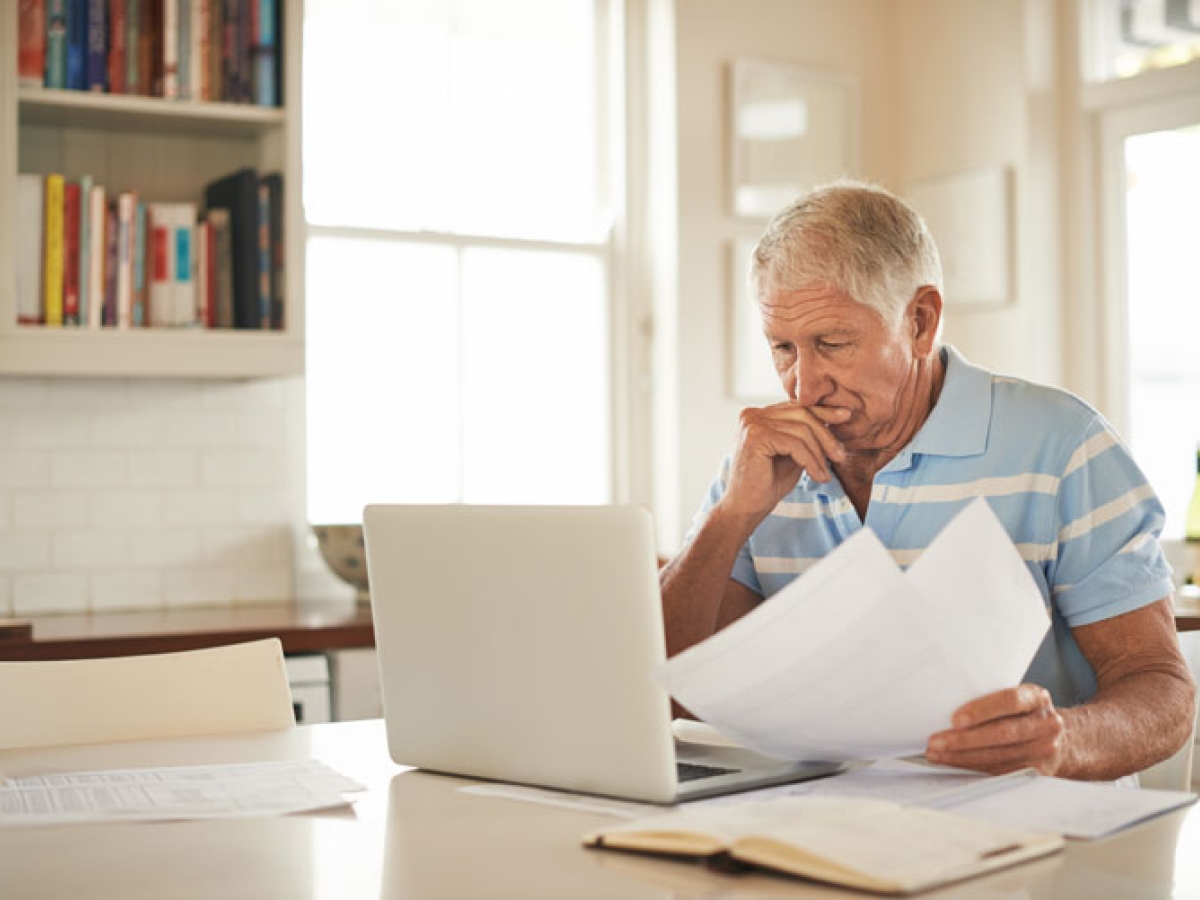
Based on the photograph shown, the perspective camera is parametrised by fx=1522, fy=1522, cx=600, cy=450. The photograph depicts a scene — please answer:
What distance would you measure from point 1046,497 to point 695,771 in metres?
0.65

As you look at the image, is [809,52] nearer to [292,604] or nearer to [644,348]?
[644,348]

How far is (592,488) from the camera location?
427 centimetres

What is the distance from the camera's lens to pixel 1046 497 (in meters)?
1.82

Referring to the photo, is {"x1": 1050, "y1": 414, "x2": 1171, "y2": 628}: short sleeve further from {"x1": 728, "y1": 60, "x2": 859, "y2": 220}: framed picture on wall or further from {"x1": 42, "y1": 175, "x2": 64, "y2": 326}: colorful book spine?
{"x1": 728, "y1": 60, "x2": 859, "y2": 220}: framed picture on wall

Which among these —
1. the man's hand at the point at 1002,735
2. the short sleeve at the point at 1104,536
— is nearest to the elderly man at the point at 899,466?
the short sleeve at the point at 1104,536

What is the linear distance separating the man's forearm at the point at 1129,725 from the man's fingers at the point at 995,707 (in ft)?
0.42

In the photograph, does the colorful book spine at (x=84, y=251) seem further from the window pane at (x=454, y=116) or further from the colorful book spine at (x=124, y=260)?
the window pane at (x=454, y=116)

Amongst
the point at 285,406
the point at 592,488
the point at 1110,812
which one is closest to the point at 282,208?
the point at 285,406

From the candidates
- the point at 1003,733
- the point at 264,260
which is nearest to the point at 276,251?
the point at 264,260

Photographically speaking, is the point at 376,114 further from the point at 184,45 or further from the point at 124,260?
the point at 124,260

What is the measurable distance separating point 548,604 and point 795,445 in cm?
69

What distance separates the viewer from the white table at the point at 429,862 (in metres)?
1.03

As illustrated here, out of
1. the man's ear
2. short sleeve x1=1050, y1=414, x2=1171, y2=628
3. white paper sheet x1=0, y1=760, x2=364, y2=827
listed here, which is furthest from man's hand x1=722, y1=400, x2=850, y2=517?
white paper sheet x1=0, y1=760, x2=364, y2=827

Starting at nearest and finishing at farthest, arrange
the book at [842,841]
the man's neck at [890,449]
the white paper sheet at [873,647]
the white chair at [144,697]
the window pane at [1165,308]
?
the book at [842,841] → the white paper sheet at [873,647] → the white chair at [144,697] → the man's neck at [890,449] → the window pane at [1165,308]
